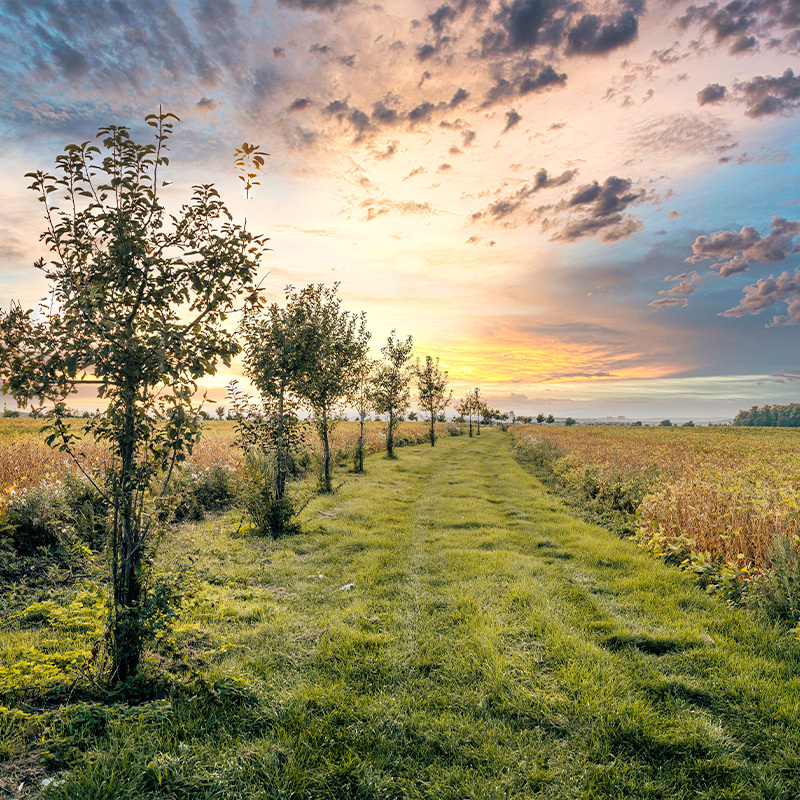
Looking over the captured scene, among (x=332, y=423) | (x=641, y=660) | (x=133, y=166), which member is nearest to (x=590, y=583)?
(x=641, y=660)

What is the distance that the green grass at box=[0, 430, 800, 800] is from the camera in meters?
4.11

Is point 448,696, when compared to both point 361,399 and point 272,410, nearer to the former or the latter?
point 272,410

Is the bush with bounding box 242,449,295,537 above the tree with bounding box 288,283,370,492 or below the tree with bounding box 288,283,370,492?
below

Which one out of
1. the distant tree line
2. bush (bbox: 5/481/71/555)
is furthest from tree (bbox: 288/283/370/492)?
the distant tree line

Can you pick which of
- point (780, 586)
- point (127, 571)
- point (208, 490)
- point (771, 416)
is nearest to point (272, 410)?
point (208, 490)

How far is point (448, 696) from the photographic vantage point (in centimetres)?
522

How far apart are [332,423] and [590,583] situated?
1274 cm

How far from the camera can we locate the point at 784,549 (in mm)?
7562

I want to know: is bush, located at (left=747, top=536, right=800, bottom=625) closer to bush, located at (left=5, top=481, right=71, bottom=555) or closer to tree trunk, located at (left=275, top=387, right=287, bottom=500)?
tree trunk, located at (left=275, top=387, right=287, bottom=500)

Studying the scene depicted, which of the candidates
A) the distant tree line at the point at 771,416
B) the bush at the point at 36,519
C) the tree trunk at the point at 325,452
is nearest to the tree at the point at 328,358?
the tree trunk at the point at 325,452

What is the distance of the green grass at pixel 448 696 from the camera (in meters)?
4.11

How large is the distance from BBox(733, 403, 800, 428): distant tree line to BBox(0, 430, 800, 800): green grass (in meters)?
164

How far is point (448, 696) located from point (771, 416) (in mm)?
189953

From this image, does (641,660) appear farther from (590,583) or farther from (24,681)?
(24,681)
